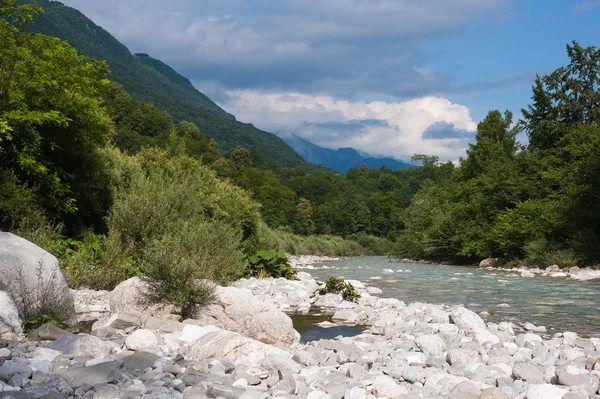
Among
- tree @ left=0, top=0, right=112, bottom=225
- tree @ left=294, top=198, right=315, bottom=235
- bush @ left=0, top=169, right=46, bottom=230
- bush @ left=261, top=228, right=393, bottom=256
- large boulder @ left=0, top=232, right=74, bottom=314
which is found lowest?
bush @ left=261, top=228, right=393, bottom=256

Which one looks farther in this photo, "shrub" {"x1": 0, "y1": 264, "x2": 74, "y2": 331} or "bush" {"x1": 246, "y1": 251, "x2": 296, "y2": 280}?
"bush" {"x1": 246, "y1": 251, "x2": 296, "y2": 280}

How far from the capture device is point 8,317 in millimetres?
6410

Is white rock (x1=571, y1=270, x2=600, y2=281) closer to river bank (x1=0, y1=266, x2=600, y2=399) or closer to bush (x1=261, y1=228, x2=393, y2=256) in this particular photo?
river bank (x1=0, y1=266, x2=600, y2=399)

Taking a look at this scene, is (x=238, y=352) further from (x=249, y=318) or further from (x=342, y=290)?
(x=342, y=290)

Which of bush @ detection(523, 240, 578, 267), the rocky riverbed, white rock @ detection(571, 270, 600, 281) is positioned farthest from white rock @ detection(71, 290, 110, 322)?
bush @ detection(523, 240, 578, 267)

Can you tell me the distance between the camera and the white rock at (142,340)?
6301 millimetres

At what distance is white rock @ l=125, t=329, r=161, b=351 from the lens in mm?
6301

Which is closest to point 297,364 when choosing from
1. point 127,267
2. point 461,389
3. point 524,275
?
point 461,389

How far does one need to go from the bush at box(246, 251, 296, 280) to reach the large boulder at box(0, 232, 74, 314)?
1122 centimetres

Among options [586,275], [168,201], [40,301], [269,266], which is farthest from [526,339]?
[586,275]

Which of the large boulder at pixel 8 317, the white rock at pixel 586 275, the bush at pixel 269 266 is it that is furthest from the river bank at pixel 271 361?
the white rock at pixel 586 275

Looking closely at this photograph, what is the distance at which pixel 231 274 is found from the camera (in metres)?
12.8

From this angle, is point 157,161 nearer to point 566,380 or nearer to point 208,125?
point 566,380

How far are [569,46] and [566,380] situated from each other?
42.8 m
